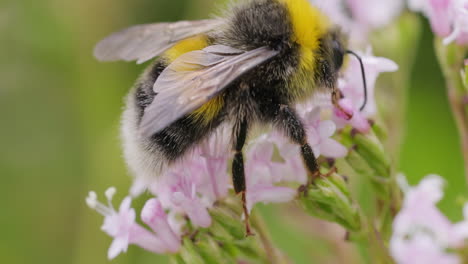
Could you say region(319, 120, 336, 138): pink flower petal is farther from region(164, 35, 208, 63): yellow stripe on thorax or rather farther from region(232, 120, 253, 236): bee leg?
region(164, 35, 208, 63): yellow stripe on thorax

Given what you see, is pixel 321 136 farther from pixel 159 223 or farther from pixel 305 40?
pixel 159 223

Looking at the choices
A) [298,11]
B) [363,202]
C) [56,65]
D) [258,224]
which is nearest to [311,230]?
[363,202]

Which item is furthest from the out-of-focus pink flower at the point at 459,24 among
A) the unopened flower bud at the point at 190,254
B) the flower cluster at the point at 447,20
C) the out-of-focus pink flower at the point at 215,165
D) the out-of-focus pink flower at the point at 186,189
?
the unopened flower bud at the point at 190,254

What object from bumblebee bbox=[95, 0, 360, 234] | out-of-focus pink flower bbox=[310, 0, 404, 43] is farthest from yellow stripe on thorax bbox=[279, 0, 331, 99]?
out-of-focus pink flower bbox=[310, 0, 404, 43]

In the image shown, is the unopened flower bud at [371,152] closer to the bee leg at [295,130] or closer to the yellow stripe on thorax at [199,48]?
the bee leg at [295,130]

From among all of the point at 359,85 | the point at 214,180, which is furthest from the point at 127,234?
the point at 359,85

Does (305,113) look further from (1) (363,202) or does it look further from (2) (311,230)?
(1) (363,202)
